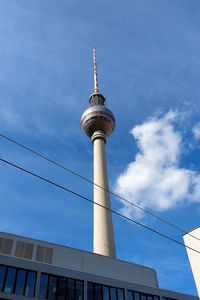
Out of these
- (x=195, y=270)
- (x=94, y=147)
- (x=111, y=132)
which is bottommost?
(x=195, y=270)

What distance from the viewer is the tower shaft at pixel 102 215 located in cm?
4897

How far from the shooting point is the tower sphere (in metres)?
71.0

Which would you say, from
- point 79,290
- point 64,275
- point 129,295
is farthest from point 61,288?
point 129,295

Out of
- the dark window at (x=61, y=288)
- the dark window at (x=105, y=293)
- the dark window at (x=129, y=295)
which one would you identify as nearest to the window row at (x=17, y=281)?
the dark window at (x=61, y=288)

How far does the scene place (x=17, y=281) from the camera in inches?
1058

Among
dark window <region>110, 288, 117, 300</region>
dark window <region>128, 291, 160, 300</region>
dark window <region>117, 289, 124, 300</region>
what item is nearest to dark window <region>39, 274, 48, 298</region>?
dark window <region>110, 288, 117, 300</region>

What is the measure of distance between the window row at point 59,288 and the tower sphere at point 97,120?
45.1m

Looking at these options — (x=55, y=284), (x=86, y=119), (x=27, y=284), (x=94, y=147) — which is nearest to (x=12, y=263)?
(x=27, y=284)

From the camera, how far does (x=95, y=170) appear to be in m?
61.6

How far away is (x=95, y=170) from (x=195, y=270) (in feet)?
87.9

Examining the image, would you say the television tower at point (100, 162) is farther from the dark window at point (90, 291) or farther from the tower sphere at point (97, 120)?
the dark window at point (90, 291)

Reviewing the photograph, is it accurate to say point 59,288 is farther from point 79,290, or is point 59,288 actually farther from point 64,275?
point 79,290

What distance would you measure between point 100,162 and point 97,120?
12.4 meters

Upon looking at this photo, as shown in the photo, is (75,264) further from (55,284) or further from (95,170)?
(95,170)
